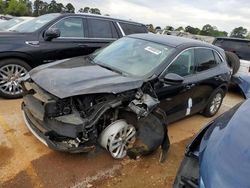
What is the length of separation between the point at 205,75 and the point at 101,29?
2901 mm

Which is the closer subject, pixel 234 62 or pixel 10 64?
pixel 10 64

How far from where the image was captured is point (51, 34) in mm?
5887

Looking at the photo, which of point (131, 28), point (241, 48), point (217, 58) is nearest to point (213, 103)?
point (217, 58)

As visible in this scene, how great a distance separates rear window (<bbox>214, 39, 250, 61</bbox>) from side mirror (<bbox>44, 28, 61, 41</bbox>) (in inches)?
216

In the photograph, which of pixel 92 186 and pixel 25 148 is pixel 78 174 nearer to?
pixel 92 186

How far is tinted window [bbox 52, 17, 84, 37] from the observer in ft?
20.9

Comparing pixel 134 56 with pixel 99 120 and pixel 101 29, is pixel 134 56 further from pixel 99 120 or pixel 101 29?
pixel 101 29

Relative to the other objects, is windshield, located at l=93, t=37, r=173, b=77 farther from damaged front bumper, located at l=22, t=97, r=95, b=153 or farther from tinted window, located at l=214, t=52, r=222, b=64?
tinted window, located at l=214, t=52, r=222, b=64

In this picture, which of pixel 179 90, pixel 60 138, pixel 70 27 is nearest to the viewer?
pixel 60 138

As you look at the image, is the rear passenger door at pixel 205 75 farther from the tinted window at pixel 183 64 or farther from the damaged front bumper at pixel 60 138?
the damaged front bumper at pixel 60 138

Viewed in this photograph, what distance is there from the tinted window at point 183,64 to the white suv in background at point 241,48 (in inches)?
146

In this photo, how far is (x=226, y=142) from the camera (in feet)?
7.60

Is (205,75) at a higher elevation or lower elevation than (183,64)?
lower

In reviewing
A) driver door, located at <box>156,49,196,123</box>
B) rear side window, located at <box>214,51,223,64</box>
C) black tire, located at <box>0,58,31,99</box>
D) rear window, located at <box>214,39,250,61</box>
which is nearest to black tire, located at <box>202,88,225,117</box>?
rear side window, located at <box>214,51,223,64</box>
